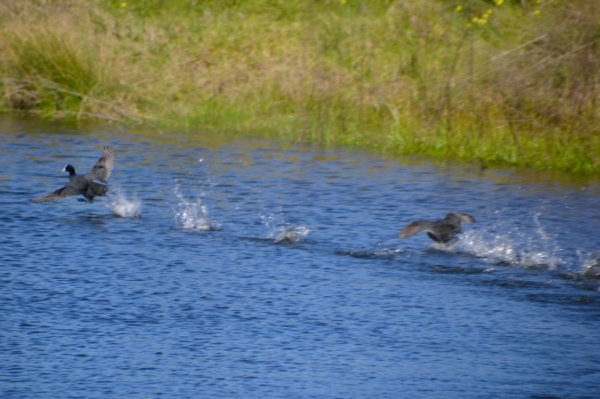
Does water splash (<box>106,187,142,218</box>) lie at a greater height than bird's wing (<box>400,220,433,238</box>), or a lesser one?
lesser

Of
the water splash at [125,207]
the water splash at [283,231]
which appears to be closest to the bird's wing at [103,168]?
the water splash at [125,207]

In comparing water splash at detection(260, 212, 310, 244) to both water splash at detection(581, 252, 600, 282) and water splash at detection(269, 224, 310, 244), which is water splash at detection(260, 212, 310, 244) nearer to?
water splash at detection(269, 224, 310, 244)

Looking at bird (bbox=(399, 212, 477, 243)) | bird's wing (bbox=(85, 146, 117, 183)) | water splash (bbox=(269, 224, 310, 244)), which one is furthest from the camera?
bird's wing (bbox=(85, 146, 117, 183))

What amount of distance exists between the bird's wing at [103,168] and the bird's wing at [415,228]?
3082 millimetres

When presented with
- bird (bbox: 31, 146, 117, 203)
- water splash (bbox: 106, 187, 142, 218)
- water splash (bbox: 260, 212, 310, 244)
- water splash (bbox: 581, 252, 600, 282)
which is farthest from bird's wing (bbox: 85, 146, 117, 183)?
water splash (bbox: 581, 252, 600, 282)

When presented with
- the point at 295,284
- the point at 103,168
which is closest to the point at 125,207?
the point at 103,168

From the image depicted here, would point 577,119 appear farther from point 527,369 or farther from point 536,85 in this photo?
point 527,369

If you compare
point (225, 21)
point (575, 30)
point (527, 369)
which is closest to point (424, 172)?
point (575, 30)

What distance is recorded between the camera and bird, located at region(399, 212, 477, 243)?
875 centimetres

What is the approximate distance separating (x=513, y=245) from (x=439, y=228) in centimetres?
74

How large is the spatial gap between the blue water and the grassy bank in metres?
0.85

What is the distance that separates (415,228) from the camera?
8750mm

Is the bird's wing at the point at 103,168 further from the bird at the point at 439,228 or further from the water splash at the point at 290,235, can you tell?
the bird at the point at 439,228

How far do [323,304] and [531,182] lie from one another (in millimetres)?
5217
